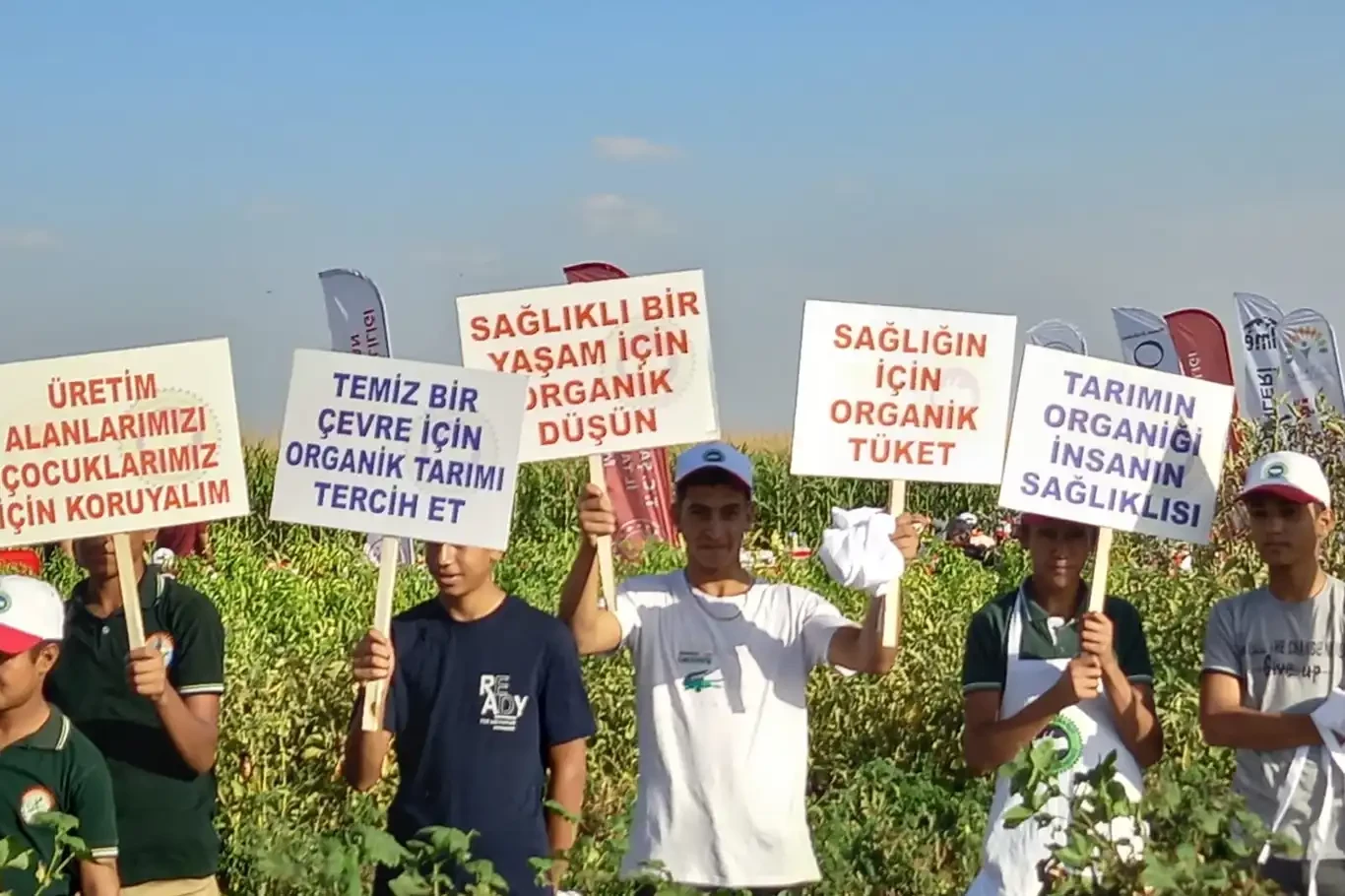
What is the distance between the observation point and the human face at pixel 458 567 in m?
4.09

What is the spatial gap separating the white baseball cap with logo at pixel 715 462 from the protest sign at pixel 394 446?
1.36 ft

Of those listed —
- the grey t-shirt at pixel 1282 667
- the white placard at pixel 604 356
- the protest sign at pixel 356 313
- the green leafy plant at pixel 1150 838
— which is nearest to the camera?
the green leafy plant at pixel 1150 838

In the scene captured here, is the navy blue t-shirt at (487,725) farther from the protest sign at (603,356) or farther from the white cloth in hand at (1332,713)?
the white cloth in hand at (1332,713)

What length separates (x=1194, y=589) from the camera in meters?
7.37

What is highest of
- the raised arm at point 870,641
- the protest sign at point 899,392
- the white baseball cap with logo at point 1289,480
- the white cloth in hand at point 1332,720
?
the protest sign at point 899,392

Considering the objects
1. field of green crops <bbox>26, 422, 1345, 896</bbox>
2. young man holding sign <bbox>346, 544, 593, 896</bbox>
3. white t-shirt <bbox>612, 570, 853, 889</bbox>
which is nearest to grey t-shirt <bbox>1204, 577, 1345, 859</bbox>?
white t-shirt <bbox>612, 570, 853, 889</bbox>

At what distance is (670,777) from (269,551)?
15.1 m

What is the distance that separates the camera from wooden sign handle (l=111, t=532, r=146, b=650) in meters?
4.07

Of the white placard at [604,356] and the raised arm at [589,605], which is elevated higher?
the white placard at [604,356]

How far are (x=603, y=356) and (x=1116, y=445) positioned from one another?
52.4 inches

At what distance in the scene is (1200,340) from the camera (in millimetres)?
17844

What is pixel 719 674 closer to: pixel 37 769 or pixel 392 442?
pixel 392 442

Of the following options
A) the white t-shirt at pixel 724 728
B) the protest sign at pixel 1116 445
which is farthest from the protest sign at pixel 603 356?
the protest sign at pixel 1116 445

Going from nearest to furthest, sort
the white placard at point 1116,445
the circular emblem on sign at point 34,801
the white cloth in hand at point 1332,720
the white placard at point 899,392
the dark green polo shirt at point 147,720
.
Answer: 1. the circular emblem on sign at point 34,801
2. the white cloth in hand at point 1332,720
3. the dark green polo shirt at point 147,720
4. the white placard at point 1116,445
5. the white placard at point 899,392
